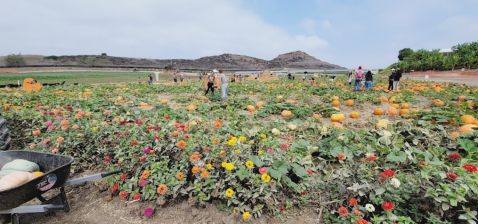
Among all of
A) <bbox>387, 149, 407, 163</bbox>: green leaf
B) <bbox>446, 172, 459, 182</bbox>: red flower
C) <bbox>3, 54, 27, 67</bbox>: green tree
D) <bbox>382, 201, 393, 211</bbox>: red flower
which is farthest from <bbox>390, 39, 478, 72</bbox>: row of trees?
<bbox>3, 54, 27, 67</bbox>: green tree

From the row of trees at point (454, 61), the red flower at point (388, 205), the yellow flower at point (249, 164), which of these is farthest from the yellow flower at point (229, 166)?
the row of trees at point (454, 61)

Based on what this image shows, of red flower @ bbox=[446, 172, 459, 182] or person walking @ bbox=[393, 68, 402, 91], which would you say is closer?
red flower @ bbox=[446, 172, 459, 182]

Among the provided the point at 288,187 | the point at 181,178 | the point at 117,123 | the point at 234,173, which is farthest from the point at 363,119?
the point at 117,123

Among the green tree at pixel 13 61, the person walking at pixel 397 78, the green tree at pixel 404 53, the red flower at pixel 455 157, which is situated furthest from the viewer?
the green tree at pixel 404 53

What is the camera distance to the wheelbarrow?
2135 mm

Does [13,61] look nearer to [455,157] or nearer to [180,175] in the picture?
[180,175]

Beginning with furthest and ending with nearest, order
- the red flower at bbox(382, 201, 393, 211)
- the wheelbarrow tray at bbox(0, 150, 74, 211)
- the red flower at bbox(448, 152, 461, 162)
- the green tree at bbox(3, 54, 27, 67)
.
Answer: the green tree at bbox(3, 54, 27, 67), the red flower at bbox(448, 152, 461, 162), the red flower at bbox(382, 201, 393, 211), the wheelbarrow tray at bbox(0, 150, 74, 211)

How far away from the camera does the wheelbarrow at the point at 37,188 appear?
7.00ft

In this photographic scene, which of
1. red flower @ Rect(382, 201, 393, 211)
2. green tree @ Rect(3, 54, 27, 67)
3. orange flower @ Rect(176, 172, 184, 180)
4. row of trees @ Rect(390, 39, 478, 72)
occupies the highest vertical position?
green tree @ Rect(3, 54, 27, 67)

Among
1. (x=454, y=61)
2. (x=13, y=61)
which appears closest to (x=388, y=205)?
(x=454, y=61)

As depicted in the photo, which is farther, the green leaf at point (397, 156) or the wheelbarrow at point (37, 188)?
the green leaf at point (397, 156)

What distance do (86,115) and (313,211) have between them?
4804 mm

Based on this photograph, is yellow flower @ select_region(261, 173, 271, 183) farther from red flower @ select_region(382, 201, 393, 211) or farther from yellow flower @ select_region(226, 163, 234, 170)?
red flower @ select_region(382, 201, 393, 211)

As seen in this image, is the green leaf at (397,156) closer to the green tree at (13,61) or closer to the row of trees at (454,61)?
the row of trees at (454,61)
